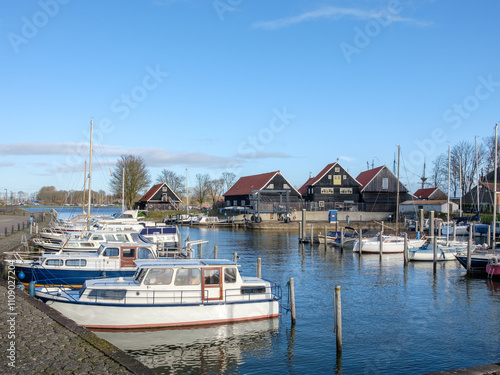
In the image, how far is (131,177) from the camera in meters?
93.1

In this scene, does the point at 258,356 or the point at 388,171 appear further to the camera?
the point at 388,171

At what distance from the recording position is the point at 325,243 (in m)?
48.3

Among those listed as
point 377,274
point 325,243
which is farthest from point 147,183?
point 377,274

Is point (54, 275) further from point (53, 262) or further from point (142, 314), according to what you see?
point (142, 314)

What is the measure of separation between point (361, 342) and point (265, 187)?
7008 cm

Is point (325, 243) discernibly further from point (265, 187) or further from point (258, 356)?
point (265, 187)

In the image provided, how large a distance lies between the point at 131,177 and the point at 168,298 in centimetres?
7833

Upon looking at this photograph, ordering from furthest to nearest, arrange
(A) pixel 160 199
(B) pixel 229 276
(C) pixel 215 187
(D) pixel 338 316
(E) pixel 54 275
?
(C) pixel 215 187 < (A) pixel 160 199 < (E) pixel 54 275 < (B) pixel 229 276 < (D) pixel 338 316

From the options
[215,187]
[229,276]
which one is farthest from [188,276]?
[215,187]

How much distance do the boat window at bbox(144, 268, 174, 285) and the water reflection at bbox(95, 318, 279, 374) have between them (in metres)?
1.85

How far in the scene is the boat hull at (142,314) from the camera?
17297 millimetres

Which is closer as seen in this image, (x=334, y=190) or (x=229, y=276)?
(x=229, y=276)

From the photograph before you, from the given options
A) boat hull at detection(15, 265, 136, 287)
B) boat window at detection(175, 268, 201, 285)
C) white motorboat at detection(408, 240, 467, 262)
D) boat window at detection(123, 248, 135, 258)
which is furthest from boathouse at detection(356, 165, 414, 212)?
boat window at detection(175, 268, 201, 285)

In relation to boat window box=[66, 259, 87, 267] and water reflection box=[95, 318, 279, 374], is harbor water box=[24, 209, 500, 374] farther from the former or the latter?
boat window box=[66, 259, 87, 267]
